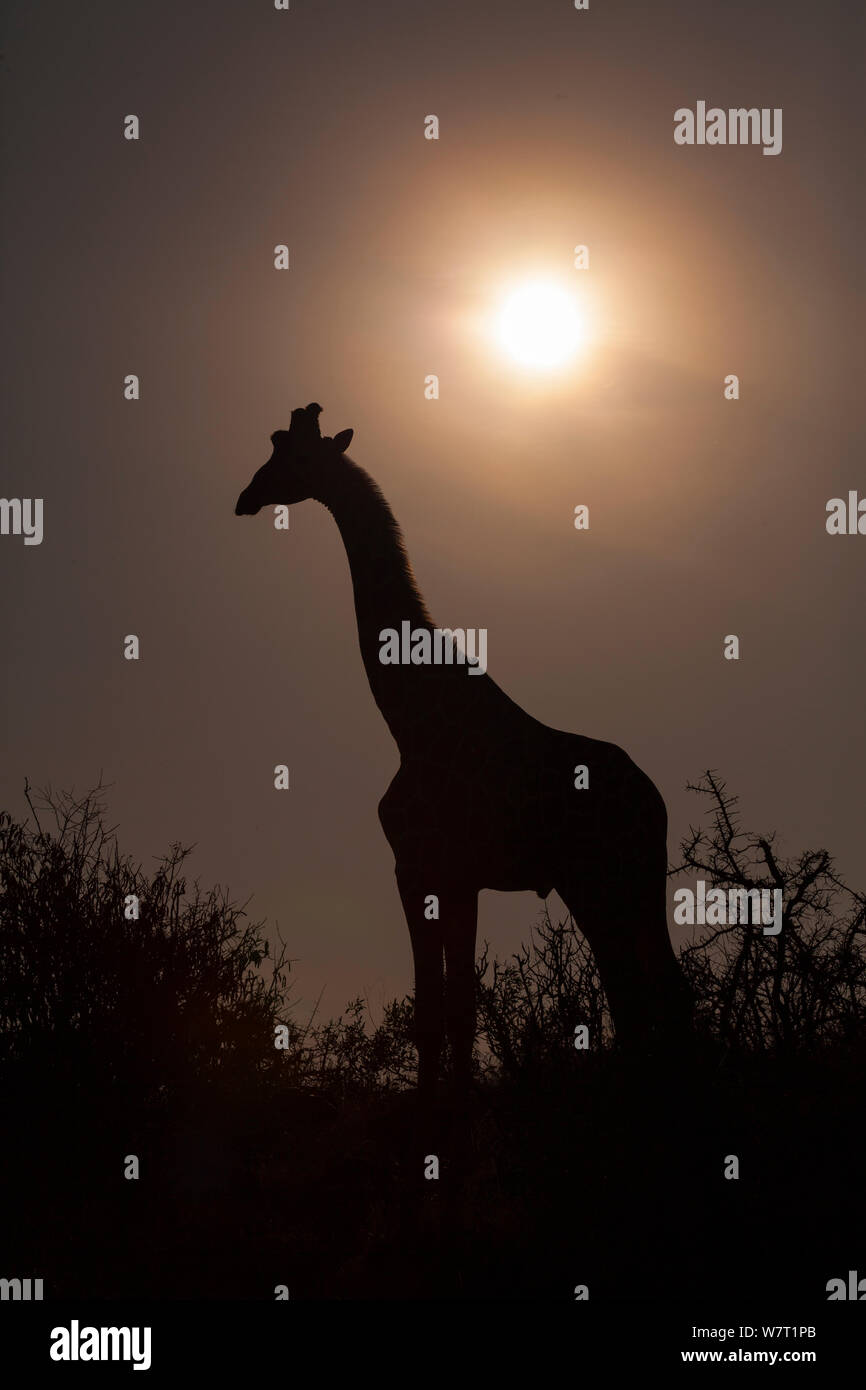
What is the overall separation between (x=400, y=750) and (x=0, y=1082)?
16.6 ft

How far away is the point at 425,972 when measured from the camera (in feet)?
36.3

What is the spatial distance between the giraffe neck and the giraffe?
0.03 meters

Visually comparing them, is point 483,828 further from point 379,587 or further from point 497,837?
point 379,587

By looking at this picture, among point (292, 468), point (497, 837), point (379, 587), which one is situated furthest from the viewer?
point (292, 468)

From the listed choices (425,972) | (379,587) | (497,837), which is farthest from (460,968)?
(379,587)

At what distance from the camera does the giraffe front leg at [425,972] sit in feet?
35.5

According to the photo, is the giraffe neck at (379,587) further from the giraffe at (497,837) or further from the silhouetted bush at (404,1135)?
the silhouetted bush at (404,1135)

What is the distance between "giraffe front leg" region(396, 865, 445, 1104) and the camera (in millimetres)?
10828

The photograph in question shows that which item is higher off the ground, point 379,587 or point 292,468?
point 292,468

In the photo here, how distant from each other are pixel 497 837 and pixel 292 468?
4337 millimetres

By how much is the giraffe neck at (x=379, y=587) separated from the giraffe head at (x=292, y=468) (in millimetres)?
182

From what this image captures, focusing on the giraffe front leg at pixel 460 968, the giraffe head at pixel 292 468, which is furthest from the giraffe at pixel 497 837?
the giraffe head at pixel 292 468
